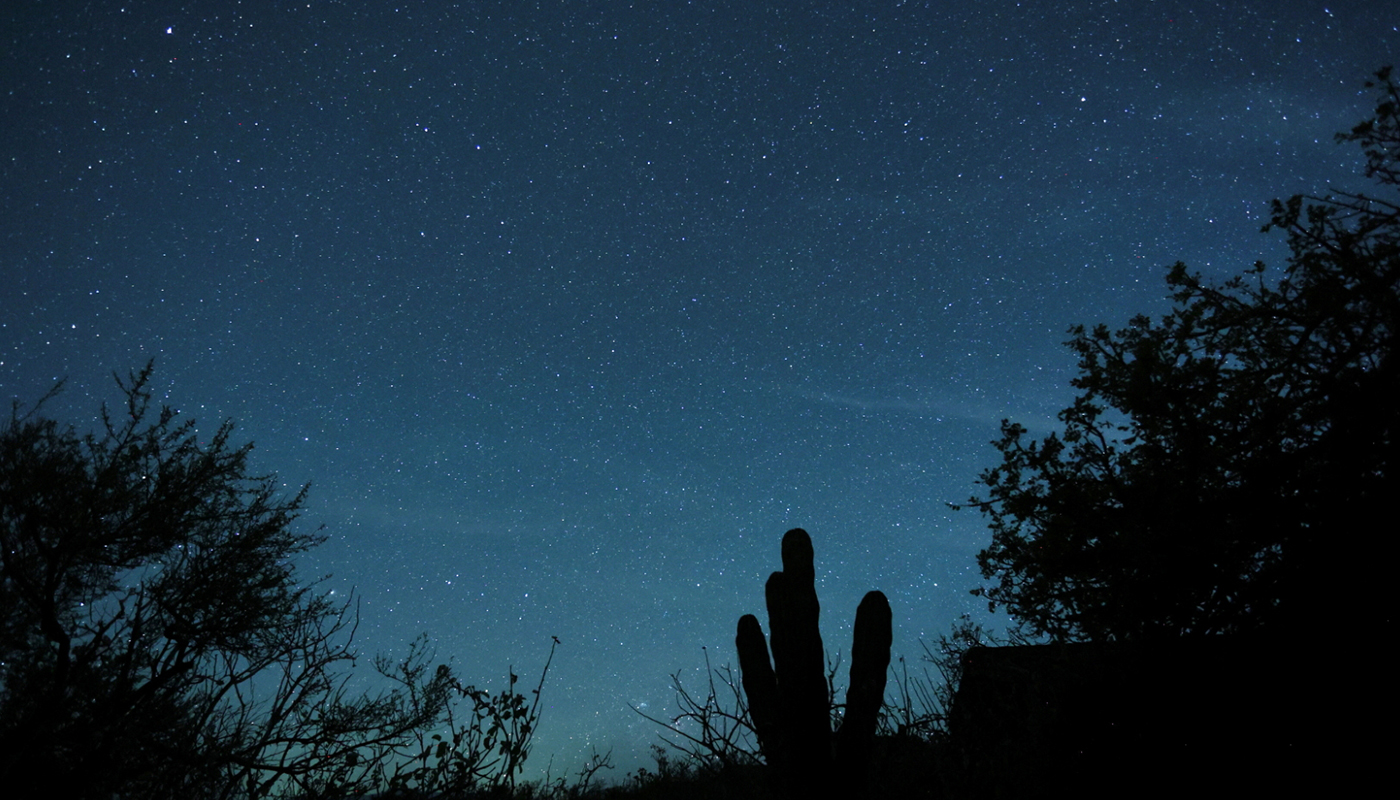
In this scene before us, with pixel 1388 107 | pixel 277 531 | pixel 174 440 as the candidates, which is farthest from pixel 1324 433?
pixel 174 440

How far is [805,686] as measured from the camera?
24.2ft

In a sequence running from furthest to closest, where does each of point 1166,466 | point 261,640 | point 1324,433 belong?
point 261,640 < point 1166,466 < point 1324,433

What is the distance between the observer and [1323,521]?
7.16 meters

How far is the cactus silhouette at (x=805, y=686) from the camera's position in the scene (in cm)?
720

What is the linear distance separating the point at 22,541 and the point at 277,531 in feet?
10.6

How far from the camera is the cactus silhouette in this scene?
23.6 feet

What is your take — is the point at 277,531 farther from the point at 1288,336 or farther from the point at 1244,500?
the point at 1288,336

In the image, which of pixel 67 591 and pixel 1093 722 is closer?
pixel 1093 722

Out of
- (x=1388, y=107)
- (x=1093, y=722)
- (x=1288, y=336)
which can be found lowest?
(x=1093, y=722)

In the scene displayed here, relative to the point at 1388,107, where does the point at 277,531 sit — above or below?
below

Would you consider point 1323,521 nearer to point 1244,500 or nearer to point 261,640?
point 1244,500

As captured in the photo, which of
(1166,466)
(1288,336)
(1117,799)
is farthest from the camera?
(1166,466)

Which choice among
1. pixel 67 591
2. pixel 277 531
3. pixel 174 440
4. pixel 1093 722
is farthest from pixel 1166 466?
pixel 67 591

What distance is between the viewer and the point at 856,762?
23.8 feet
